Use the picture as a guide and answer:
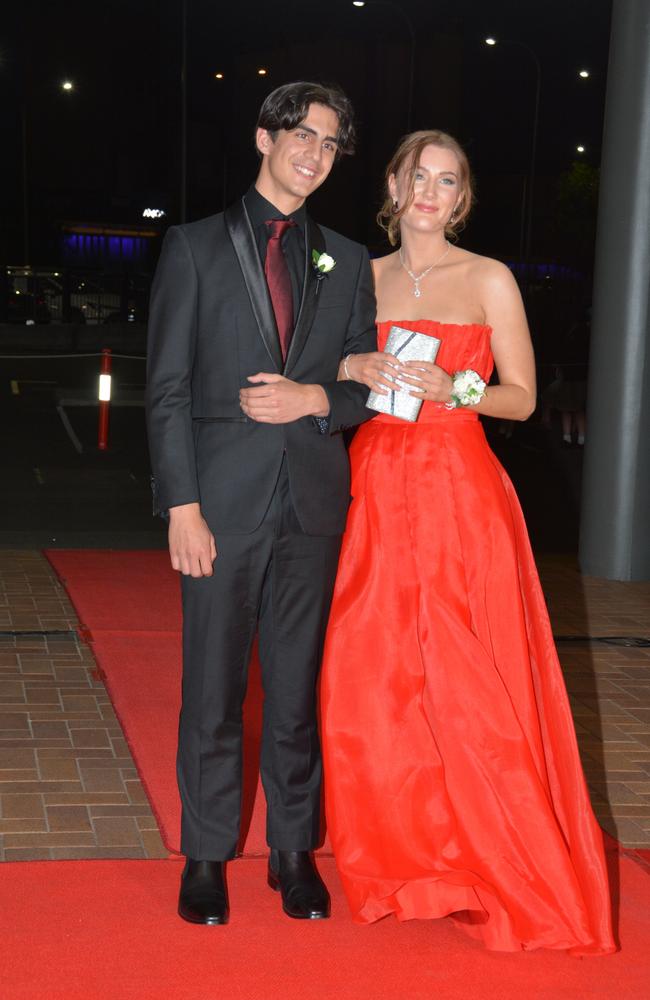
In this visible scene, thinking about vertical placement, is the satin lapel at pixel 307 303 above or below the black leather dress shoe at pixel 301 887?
above

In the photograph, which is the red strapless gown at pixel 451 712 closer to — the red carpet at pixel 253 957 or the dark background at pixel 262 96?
the red carpet at pixel 253 957

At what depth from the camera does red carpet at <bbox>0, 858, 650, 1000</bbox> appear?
2.80 meters

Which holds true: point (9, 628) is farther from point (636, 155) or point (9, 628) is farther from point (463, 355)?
point (636, 155)

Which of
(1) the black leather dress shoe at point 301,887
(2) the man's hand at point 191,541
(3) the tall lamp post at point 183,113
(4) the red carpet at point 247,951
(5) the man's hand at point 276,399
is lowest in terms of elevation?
(4) the red carpet at point 247,951

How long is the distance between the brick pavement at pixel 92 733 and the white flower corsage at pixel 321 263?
69.3 inches

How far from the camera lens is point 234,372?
299 cm

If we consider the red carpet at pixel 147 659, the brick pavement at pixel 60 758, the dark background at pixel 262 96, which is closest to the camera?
the brick pavement at pixel 60 758

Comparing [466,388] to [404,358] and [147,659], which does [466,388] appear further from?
[147,659]

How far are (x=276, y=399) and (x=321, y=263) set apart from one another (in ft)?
1.27

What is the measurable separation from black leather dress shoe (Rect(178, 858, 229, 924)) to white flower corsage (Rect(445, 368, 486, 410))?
4.40 feet

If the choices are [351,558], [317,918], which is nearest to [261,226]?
[351,558]

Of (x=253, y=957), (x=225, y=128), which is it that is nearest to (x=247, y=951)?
(x=253, y=957)

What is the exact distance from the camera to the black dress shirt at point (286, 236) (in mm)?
3041

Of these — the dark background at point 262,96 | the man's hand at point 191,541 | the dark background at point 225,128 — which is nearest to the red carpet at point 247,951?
the man's hand at point 191,541
